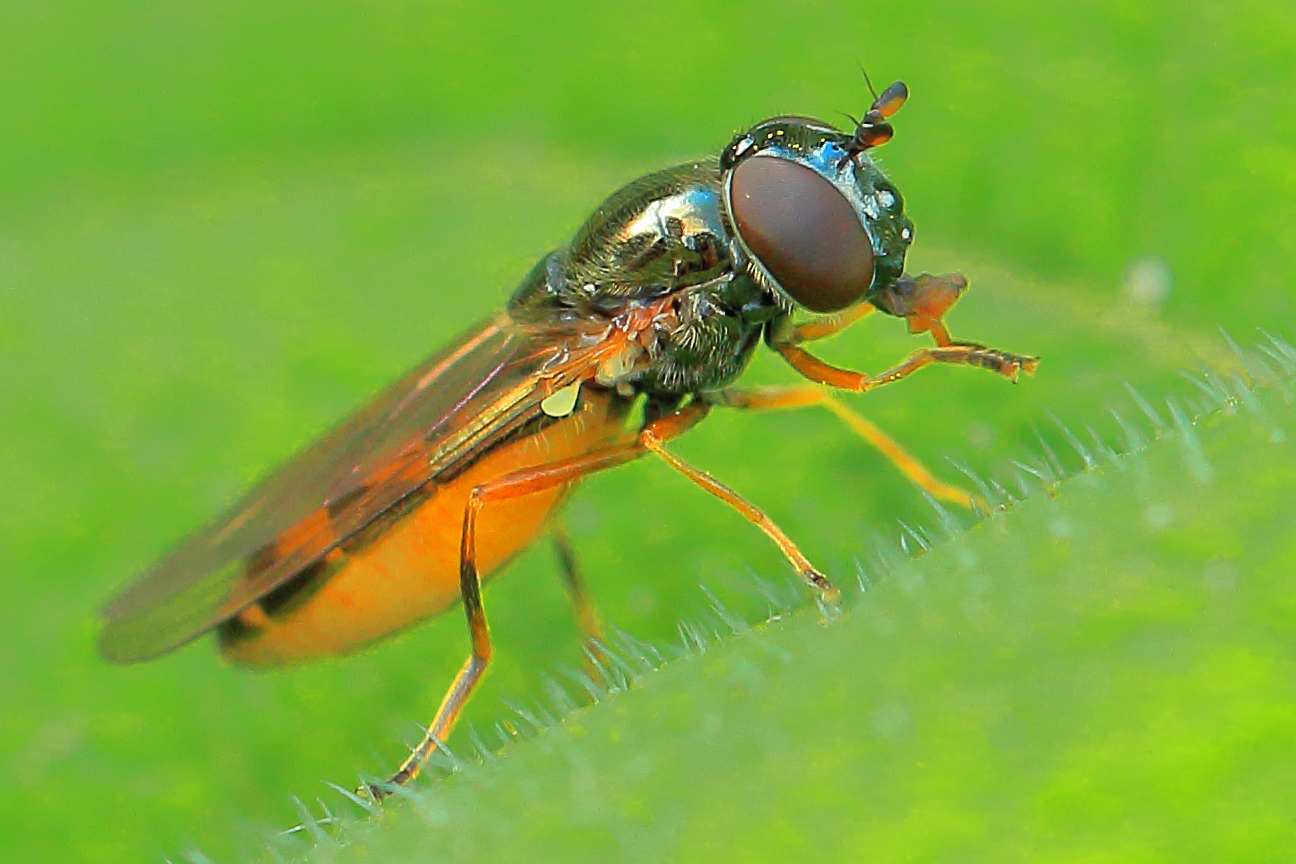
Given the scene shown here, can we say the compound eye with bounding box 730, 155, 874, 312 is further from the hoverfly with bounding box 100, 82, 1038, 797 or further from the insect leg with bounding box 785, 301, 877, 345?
the insect leg with bounding box 785, 301, 877, 345

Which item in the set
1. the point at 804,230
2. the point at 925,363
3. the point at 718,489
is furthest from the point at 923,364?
the point at 718,489

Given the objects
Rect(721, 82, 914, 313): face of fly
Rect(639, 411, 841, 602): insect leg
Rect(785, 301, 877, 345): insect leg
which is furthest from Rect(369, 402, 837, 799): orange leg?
Rect(721, 82, 914, 313): face of fly

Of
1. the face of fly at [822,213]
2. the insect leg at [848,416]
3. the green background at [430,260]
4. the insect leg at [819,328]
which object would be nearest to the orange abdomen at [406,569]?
the green background at [430,260]

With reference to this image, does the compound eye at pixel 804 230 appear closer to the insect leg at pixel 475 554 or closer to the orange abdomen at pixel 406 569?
the insect leg at pixel 475 554

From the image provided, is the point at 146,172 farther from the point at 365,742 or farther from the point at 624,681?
the point at 624,681

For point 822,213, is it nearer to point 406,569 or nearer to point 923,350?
point 923,350

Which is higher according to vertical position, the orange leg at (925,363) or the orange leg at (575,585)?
the orange leg at (925,363)
